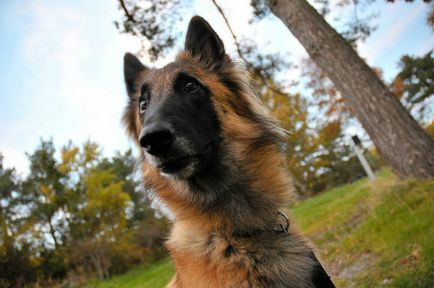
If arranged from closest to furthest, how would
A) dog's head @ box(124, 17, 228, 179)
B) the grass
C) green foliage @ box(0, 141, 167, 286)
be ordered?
1. dog's head @ box(124, 17, 228, 179)
2. the grass
3. green foliage @ box(0, 141, 167, 286)

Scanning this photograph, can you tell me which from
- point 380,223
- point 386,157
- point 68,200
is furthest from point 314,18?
point 68,200

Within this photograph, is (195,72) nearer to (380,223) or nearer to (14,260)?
(380,223)

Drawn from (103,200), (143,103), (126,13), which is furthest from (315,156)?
(143,103)

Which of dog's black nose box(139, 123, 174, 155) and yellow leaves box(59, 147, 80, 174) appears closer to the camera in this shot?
dog's black nose box(139, 123, 174, 155)

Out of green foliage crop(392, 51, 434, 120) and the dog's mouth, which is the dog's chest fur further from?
green foliage crop(392, 51, 434, 120)

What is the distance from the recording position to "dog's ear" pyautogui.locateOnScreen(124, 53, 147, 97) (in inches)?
165

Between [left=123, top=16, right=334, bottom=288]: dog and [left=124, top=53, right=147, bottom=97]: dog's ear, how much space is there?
46 centimetres

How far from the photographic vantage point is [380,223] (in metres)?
5.86

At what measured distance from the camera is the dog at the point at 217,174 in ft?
8.57

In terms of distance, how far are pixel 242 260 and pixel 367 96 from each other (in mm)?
5303

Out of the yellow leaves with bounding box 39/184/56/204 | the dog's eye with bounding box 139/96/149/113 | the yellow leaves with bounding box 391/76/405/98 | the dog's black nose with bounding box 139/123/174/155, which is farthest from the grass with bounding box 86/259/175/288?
the yellow leaves with bounding box 391/76/405/98

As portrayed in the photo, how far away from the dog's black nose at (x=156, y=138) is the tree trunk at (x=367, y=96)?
5.35 m

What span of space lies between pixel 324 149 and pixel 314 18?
35.0 m

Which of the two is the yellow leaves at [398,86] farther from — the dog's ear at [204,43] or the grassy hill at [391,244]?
the dog's ear at [204,43]
